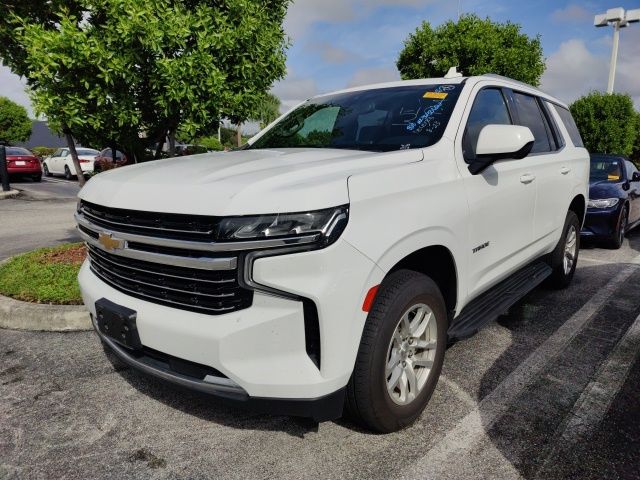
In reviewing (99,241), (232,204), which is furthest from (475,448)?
(99,241)

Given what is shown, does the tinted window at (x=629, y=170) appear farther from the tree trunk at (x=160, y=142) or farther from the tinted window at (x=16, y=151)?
the tinted window at (x=16, y=151)

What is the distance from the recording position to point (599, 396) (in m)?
2.78

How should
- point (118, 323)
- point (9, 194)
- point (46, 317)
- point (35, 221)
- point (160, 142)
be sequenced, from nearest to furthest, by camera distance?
1. point (118, 323)
2. point (46, 317)
3. point (160, 142)
4. point (35, 221)
5. point (9, 194)

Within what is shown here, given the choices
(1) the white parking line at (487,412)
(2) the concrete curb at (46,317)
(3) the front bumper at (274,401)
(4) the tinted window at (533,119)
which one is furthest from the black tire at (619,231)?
(2) the concrete curb at (46,317)

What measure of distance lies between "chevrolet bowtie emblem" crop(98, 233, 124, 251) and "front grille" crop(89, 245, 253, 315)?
65 mm

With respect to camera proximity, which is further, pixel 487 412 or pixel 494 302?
pixel 494 302

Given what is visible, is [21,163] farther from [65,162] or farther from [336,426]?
[336,426]

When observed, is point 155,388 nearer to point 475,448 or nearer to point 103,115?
point 475,448

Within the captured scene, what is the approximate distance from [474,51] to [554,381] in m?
13.5

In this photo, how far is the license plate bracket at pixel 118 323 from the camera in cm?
219

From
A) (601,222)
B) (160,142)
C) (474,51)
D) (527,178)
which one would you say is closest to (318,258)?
(527,178)

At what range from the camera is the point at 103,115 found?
405cm

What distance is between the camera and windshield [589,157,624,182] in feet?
24.2

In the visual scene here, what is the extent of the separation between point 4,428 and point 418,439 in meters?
2.14
